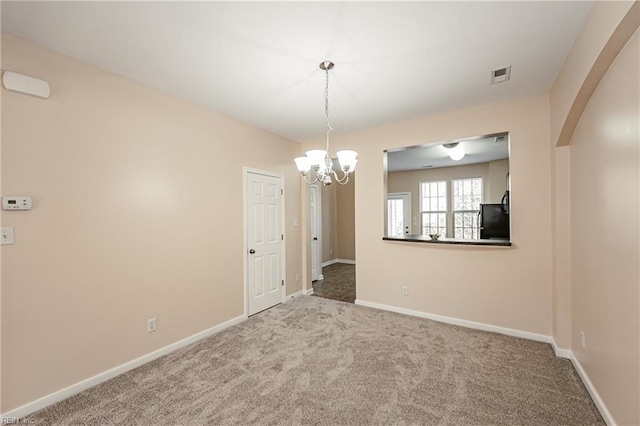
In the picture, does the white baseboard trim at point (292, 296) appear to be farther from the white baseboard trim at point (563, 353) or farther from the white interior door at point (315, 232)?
the white baseboard trim at point (563, 353)

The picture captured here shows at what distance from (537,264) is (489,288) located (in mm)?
557

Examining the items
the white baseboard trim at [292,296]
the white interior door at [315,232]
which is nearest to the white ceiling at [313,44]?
the white baseboard trim at [292,296]

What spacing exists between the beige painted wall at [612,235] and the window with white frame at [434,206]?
4824 millimetres

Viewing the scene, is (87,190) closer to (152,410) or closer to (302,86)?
(152,410)

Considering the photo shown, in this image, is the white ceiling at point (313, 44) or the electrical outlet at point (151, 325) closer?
the white ceiling at point (313, 44)

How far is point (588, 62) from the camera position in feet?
5.73

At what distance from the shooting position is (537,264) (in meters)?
2.94

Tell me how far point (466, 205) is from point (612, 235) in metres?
5.38

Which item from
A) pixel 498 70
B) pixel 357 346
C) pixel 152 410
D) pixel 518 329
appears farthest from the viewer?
pixel 518 329

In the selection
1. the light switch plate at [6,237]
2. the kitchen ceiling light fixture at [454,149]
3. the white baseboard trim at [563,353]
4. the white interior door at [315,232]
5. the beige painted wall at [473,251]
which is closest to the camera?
the light switch plate at [6,237]

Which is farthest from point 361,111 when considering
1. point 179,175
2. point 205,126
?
point 179,175

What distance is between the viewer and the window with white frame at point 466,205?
6602mm

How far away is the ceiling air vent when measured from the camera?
2394mm

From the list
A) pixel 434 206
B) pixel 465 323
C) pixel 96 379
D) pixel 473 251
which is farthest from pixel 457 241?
pixel 434 206
